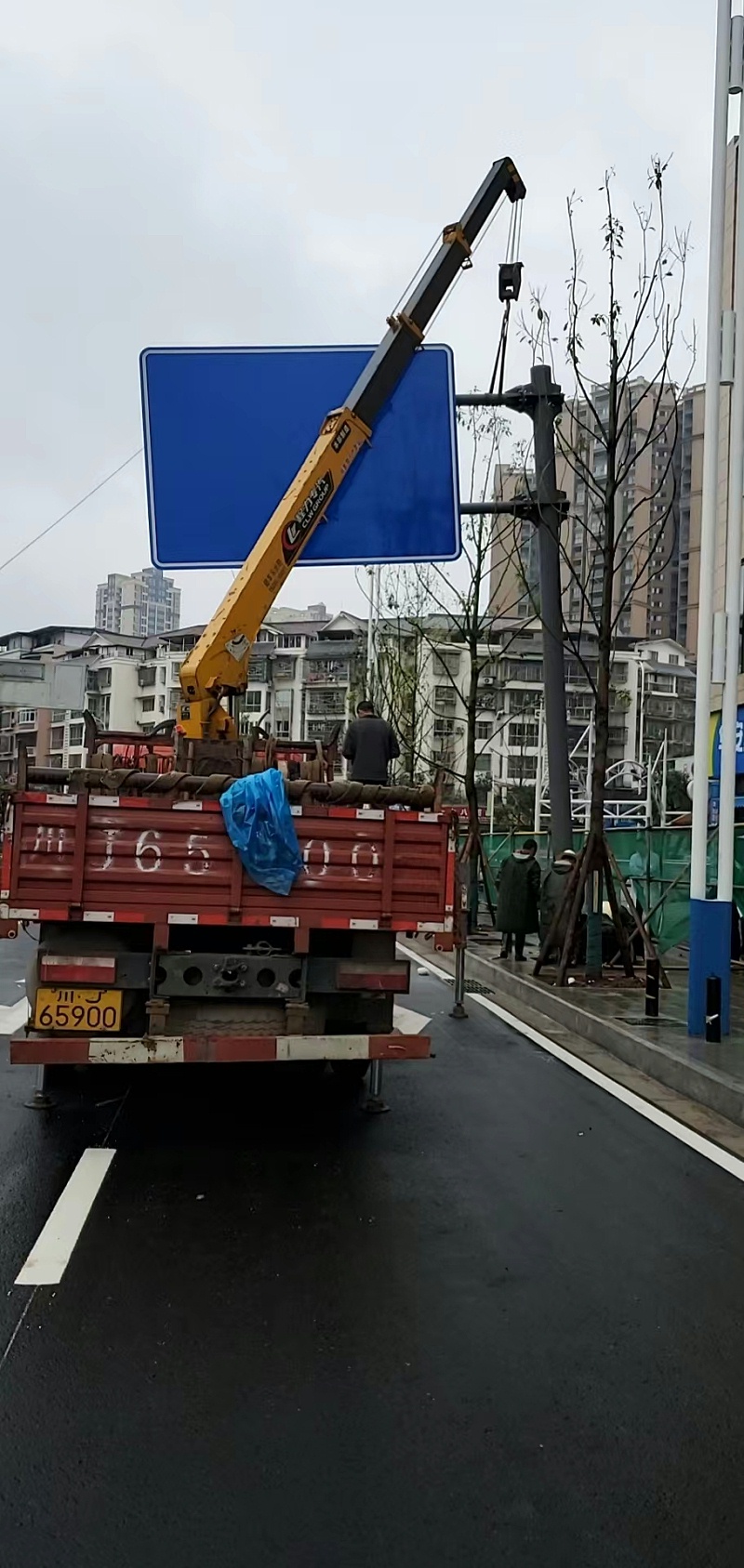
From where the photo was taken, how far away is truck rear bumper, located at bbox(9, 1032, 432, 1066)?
6.13 m

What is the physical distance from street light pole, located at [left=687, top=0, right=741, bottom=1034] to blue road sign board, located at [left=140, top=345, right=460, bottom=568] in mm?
2105

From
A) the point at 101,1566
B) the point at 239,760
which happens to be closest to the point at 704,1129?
the point at 239,760

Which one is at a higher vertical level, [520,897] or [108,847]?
[108,847]

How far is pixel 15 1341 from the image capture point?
4066 mm

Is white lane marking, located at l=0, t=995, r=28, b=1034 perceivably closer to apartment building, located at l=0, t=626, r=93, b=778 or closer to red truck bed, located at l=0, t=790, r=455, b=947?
red truck bed, located at l=0, t=790, r=455, b=947

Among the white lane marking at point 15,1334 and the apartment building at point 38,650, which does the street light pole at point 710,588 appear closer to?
the white lane marking at point 15,1334

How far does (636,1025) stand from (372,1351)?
671 centimetres

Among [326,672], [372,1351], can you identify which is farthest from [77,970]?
[326,672]

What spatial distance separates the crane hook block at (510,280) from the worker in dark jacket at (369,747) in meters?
5.22

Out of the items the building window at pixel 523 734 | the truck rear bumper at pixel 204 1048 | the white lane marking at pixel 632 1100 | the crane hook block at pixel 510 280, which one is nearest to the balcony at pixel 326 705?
the building window at pixel 523 734

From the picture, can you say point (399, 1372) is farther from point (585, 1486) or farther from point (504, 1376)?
point (585, 1486)

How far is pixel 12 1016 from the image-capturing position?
1056 cm

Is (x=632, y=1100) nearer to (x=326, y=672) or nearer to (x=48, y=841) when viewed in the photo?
(x=48, y=841)

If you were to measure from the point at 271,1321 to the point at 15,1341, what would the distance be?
831 millimetres
